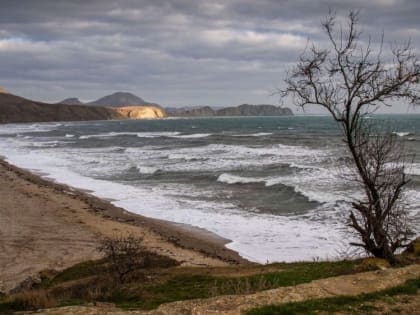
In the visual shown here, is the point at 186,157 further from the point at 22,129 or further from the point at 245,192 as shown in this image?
the point at 22,129

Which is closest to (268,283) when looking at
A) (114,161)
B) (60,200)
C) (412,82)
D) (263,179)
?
(412,82)

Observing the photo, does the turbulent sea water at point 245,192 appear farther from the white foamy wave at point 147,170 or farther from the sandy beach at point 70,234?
the sandy beach at point 70,234

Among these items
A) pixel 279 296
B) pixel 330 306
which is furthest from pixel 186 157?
pixel 330 306

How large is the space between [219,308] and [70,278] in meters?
5.90

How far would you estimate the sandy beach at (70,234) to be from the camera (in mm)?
13874

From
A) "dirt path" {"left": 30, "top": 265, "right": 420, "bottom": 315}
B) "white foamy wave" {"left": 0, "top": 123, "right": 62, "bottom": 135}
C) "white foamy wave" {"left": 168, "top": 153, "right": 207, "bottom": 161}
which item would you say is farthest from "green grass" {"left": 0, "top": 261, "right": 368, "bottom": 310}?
"white foamy wave" {"left": 0, "top": 123, "right": 62, "bottom": 135}

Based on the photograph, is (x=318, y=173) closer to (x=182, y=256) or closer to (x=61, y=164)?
(x=182, y=256)

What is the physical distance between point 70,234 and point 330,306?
12354 mm

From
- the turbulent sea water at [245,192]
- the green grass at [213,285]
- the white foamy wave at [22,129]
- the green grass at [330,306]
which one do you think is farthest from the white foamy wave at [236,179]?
the white foamy wave at [22,129]

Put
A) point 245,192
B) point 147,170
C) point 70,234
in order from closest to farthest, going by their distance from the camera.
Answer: point 70,234 → point 245,192 → point 147,170

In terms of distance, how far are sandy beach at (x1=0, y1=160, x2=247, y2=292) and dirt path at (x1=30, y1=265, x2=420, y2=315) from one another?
218 inches

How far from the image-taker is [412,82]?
29.1ft

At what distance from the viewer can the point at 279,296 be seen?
7242 millimetres

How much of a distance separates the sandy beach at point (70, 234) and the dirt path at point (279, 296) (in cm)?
554
